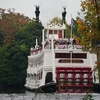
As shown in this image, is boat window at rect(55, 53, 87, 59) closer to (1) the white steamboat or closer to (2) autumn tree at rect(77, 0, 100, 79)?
(1) the white steamboat

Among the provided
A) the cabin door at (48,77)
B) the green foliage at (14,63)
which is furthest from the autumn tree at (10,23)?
the cabin door at (48,77)

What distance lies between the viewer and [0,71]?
2427 inches

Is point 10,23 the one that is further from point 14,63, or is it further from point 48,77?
point 48,77

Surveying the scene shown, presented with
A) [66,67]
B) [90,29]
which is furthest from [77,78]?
[90,29]

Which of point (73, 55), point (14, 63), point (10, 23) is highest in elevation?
point (10, 23)

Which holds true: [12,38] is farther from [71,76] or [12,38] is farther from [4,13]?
[71,76]

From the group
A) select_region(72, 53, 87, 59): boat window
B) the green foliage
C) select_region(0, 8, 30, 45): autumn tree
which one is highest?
select_region(0, 8, 30, 45): autumn tree

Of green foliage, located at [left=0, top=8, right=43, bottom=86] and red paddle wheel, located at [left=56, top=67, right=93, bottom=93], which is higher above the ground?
green foliage, located at [left=0, top=8, right=43, bottom=86]

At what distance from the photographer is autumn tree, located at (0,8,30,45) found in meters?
77.8

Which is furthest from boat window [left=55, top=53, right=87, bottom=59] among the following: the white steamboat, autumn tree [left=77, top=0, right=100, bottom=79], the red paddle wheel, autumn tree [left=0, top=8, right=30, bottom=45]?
autumn tree [left=0, top=8, right=30, bottom=45]

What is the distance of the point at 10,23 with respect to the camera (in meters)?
84.0

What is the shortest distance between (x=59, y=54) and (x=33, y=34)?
105 feet

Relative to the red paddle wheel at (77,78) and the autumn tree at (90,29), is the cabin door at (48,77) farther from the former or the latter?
the autumn tree at (90,29)

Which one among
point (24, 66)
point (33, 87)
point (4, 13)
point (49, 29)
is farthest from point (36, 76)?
point (4, 13)
